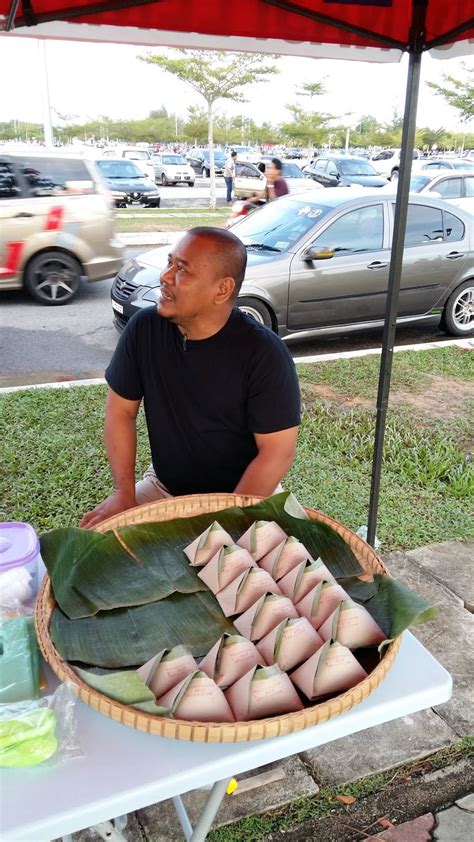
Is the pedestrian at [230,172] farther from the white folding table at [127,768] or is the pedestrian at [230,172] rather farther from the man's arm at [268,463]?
the white folding table at [127,768]

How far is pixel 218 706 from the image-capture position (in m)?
1.00

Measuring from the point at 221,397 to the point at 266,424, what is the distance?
17cm

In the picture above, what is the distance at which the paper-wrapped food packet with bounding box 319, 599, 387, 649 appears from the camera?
1106 millimetres

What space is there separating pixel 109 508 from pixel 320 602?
37.7 inches

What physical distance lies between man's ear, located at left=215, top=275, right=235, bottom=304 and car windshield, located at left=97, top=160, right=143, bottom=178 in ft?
61.7

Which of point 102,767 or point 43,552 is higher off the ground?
point 43,552

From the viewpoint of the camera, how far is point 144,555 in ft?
4.51

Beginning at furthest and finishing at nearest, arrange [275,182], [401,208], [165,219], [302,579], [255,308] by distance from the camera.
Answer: [165,219] → [275,182] → [255,308] → [401,208] → [302,579]

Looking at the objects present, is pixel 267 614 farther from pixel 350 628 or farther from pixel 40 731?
pixel 40 731

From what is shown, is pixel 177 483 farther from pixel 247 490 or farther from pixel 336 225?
pixel 336 225

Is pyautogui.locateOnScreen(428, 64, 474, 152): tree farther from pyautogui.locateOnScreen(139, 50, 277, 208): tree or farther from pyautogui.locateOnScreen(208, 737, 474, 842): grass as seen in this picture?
pyautogui.locateOnScreen(208, 737, 474, 842): grass

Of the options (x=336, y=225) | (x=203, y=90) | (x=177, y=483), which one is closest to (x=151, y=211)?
(x=203, y=90)

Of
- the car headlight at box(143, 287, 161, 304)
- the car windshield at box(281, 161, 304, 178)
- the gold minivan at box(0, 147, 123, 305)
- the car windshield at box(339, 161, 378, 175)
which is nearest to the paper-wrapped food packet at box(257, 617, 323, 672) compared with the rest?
the car headlight at box(143, 287, 161, 304)

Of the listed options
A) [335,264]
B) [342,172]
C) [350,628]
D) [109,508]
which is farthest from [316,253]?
[342,172]
